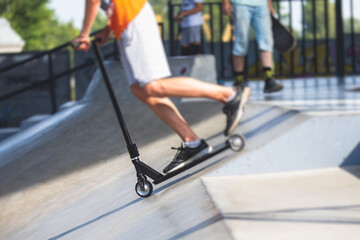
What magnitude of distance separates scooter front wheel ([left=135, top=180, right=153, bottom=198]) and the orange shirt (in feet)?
3.20

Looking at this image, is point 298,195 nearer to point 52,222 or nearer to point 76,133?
point 52,222

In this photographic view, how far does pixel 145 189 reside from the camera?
12.8 feet

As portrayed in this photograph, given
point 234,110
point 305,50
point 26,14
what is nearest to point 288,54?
point 305,50

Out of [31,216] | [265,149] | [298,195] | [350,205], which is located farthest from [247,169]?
[31,216]

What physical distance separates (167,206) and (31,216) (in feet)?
5.15

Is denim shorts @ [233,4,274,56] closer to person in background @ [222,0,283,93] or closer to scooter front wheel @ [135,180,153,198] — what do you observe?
person in background @ [222,0,283,93]

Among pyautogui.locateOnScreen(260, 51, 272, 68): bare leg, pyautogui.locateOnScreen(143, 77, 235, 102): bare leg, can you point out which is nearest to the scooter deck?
pyautogui.locateOnScreen(143, 77, 235, 102): bare leg

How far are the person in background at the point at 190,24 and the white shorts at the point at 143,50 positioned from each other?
3508 millimetres

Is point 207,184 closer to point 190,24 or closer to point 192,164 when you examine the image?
point 192,164

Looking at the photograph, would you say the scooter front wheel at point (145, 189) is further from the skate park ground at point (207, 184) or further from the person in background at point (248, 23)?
the person in background at point (248, 23)

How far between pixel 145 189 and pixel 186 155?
0.40 meters

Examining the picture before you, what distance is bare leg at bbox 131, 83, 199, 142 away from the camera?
13.3ft

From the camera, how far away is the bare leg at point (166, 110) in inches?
159

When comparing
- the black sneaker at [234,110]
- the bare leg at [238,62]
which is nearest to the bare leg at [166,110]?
the black sneaker at [234,110]
